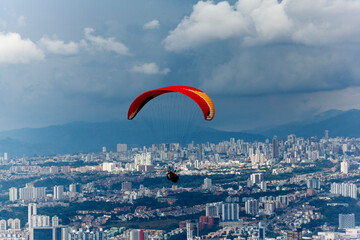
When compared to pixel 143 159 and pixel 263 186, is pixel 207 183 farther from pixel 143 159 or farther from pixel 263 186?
pixel 143 159

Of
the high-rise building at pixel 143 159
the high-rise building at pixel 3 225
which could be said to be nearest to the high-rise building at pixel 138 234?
the high-rise building at pixel 3 225

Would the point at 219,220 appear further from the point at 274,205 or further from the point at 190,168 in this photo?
the point at 190,168

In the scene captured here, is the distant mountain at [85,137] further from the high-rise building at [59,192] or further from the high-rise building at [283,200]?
the high-rise building at [283,200]

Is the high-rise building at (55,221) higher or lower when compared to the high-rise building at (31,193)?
lower

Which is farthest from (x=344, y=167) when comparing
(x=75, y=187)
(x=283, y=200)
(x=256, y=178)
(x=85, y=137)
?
(x=85, y=137)

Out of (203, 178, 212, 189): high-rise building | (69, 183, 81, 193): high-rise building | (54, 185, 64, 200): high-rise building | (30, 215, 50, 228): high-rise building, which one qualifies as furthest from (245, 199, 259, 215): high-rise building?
(69, 183, 81, 193): high-rise building

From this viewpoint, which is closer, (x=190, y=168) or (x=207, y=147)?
(x=190, y=168)

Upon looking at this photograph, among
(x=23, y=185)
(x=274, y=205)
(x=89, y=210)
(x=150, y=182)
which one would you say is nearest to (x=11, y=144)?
(x=23, y=185)
